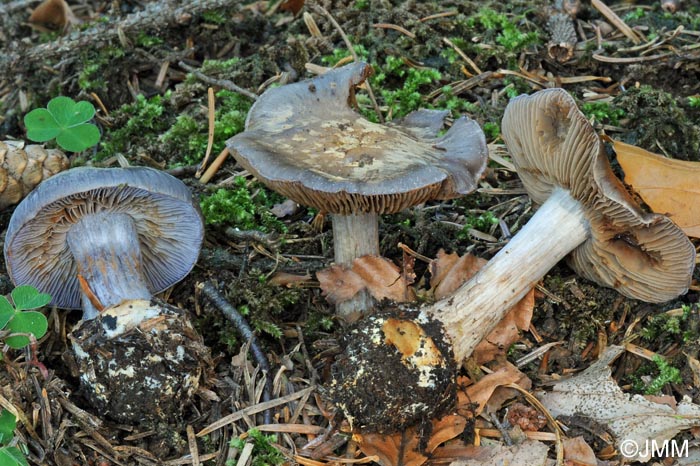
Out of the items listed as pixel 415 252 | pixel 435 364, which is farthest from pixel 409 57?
pixel 435 364

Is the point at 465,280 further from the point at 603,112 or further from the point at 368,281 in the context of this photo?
the point at 603,112

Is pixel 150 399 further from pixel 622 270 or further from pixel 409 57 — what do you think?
pixel 409 57

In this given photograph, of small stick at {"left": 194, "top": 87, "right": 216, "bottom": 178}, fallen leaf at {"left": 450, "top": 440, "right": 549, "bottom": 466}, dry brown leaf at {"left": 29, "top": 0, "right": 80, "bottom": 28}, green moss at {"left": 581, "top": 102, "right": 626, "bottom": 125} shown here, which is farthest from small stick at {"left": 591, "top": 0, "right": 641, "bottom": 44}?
dry brown leaf at {"left": 29, "top": 0, "right": 80, "bottom": 28}

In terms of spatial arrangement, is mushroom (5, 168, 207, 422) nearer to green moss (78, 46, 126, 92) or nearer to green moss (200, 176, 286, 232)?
green moss (200, 176, 286, 232)

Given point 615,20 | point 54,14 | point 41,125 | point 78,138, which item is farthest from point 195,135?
point 615,20

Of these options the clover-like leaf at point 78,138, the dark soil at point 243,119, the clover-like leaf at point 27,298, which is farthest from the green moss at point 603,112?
the clover-like leaf at point 27,298

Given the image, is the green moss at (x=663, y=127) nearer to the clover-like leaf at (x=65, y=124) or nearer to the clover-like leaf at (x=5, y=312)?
the clover-like leaf at (x=65, y=124)
